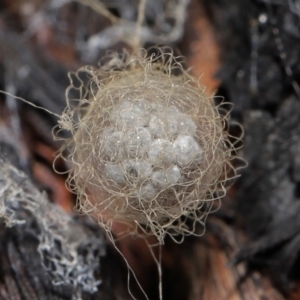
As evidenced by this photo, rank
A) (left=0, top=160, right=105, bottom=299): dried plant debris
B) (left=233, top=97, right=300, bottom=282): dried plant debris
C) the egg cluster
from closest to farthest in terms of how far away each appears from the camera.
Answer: the egg cluster, (left=0, top=160, right=105, bottom=299): dried plant debris, (left=233, top=97, right=300, bottom=282): dried plant debris

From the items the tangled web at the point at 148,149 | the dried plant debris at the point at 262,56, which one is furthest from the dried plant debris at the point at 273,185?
the tangled web at the point at 148,149

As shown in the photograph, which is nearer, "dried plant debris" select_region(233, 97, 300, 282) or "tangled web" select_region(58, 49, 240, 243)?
"tangled web" select_region(58, 49, 240, 243)

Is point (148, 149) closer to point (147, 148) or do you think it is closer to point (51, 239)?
point (147, 148)

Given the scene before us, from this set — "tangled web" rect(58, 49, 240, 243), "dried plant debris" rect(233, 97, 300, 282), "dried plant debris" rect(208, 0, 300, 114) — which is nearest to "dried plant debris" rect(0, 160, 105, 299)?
"tangled web" rect(58, 49, 240, 243)

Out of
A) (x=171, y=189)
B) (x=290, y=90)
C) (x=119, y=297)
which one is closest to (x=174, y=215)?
(x=171, y=189)

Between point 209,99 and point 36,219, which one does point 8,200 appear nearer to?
point 36,219

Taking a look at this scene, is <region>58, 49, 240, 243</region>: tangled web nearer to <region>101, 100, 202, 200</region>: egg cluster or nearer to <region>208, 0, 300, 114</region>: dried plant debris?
<region>101, 100, 202, 200</region>: egg cluster

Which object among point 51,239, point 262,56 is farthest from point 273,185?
point 51,239
